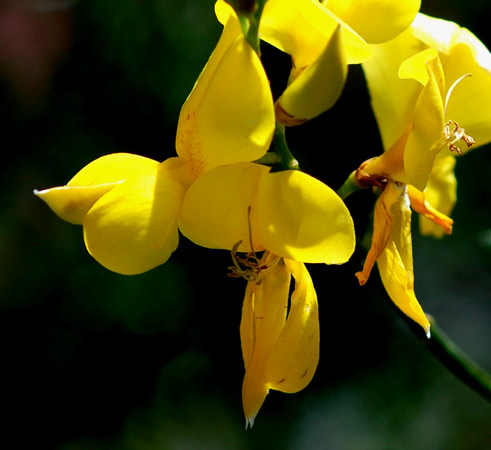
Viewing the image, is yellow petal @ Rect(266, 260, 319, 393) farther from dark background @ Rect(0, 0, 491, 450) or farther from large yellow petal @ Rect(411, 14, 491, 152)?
dark background @ Rect(0, 0, 491, 450)

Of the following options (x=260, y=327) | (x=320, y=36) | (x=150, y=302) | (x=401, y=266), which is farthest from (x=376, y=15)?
(x=150, y=302)

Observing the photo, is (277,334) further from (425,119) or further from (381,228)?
(425,119)

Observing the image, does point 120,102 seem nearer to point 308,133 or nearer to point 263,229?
point 308,133

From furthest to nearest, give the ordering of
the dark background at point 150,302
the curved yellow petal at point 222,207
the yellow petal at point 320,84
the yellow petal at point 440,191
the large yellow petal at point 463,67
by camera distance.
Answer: the dark background at point 150,302
the yellow petal at point 440,191
the large yellow petal at point 463,67
the curved yellow petal at point 222,207
the yellow petal at point 320,84

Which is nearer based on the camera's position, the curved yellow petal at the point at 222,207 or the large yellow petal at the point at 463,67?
the curved yellow petal at the point at 222,207

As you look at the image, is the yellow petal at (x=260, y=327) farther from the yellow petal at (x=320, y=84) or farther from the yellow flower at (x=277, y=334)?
the yellow petal at (x=320, y=84)

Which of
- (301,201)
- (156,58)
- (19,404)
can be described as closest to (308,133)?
(156,58)

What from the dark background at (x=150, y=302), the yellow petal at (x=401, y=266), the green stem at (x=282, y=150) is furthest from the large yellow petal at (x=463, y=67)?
the dark background at (x=150, y=302)
